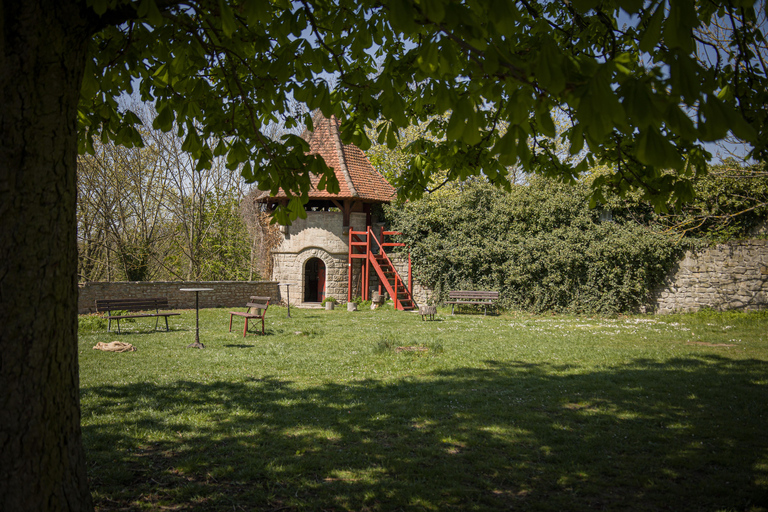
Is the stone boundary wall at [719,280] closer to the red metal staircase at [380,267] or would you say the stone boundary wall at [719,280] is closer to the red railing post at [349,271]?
the red metal staircase at [380,267]

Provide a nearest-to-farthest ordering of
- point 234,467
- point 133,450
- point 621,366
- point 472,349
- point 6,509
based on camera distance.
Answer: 1. point 6,509
2. point 234,467
3. point 133,450
4. point 621,366
5. point 472,349

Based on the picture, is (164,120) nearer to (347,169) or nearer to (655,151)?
(655,151)

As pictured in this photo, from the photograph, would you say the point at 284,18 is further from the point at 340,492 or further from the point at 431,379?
the point at 431,379

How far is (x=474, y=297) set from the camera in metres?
16.1

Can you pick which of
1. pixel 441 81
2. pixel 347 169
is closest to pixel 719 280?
pixel 347 169

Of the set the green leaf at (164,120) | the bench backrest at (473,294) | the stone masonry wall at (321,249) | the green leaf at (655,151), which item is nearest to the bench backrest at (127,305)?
the stone masonry wall at (321,249)

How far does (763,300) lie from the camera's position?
42.9 ft

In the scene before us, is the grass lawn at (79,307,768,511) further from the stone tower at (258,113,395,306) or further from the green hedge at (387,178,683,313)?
the stone tower at (258,113,395,306)

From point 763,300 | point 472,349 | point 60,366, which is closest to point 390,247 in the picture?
point 472,349

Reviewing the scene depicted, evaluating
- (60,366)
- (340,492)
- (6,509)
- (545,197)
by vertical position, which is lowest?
(340,492)

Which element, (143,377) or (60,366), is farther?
(143,377)

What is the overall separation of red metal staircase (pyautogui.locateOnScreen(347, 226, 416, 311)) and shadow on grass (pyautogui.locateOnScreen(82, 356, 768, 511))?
37.2 ft

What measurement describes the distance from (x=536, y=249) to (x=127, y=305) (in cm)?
1226

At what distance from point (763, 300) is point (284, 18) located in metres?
15.1
